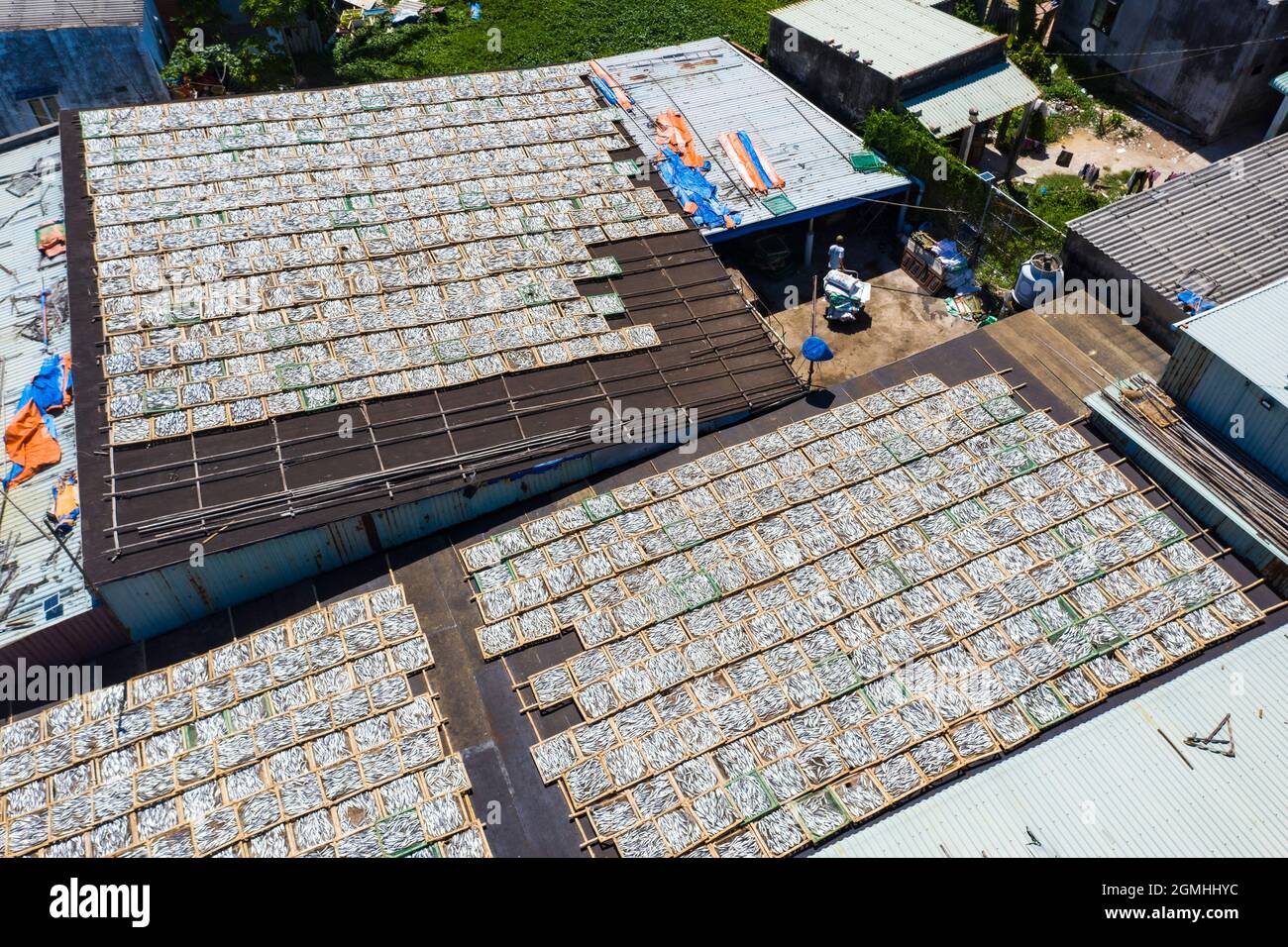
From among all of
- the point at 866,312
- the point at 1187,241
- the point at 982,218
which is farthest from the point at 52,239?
the point at 1187,241

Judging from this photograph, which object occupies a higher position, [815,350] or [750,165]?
[750,165]

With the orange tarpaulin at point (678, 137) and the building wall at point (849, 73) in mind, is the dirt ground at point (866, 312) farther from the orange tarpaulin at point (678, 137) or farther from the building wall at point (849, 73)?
the building wall at point (849, 73)

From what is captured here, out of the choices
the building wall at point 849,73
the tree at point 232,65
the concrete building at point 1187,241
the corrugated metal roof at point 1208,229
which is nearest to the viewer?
the concrete building at point 1187,241

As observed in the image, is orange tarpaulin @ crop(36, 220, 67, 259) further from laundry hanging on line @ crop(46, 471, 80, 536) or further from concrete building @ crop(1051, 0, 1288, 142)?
concrete building @ crop(1051, 0, 1288, 142)

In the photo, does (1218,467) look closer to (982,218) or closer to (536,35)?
(982,218)

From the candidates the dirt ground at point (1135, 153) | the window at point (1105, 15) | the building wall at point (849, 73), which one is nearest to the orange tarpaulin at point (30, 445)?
the building wall at point (849, 73)

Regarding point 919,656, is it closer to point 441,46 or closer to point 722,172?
point 722,172

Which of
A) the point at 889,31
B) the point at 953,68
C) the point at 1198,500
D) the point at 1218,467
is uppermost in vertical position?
the point at 889,31
